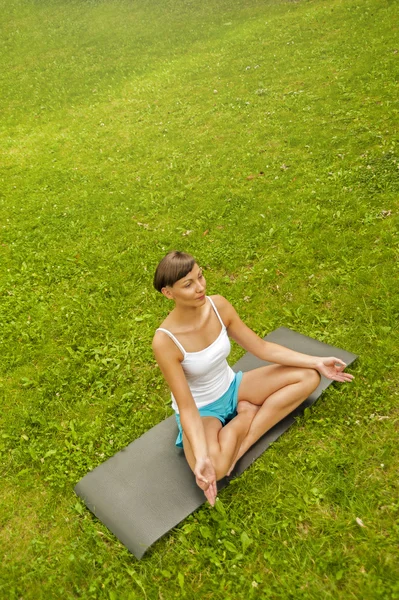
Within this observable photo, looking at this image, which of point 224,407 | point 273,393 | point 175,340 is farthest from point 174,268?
point 273,393

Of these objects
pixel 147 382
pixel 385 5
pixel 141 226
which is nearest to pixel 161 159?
pixel 141 226

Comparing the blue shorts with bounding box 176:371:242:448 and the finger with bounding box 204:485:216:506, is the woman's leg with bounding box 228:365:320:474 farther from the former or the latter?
the finger with bounding box 204:485:216:506

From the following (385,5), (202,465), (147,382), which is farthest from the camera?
(385,5)

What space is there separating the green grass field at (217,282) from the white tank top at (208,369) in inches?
26.9

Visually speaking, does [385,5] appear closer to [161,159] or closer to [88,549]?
[161,159]

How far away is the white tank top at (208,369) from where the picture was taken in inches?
153

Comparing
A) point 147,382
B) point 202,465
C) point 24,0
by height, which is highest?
point 24,0

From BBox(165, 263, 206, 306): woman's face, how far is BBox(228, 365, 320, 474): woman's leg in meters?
1.11

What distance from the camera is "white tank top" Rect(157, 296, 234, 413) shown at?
12.8ft

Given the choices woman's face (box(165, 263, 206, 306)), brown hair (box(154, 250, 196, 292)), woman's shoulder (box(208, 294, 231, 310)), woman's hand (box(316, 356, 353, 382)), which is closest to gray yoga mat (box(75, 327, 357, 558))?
woman's hand (box(316, 356, 353, 382))

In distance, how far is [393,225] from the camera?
6574 millimetres

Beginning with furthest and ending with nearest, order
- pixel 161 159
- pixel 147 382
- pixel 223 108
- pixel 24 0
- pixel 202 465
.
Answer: pixel 24 0 → pixel 223 108 → pixel 161 159 → pixel 147 382 → pixel 202 465

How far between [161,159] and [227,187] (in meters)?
2.33

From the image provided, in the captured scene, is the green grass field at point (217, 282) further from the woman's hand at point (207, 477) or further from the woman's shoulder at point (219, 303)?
the woman's shoulder at point (219, 303)
